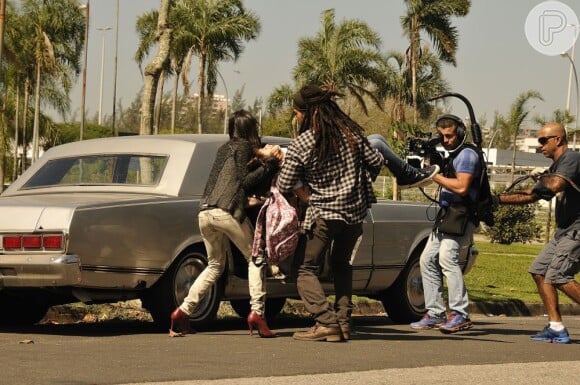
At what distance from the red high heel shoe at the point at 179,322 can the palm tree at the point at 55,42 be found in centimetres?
4584

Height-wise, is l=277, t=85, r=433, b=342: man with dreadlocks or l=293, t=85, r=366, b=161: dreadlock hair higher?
l=293, t=85, r=366, b=161: dreadlock hair

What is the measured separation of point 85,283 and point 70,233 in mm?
392

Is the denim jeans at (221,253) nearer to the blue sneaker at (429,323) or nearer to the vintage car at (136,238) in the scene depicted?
the vintage car at (136,238)

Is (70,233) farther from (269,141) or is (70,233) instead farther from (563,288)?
(563,288)

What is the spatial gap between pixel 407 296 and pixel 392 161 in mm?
2638

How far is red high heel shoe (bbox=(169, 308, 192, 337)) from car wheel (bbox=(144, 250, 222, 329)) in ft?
1.33

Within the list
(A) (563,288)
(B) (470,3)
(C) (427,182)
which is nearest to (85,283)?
(C) (427,182)

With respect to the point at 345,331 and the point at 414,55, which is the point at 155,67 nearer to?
the point at 345,331

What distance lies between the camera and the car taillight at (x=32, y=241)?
9219 millimetres

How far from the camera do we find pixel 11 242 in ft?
30.5

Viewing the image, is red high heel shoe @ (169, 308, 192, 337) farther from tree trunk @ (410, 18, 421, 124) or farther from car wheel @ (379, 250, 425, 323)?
tree trunk @ (410, 18, 421, 124)

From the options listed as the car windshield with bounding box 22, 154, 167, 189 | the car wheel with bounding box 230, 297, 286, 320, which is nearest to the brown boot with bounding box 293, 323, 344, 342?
the car windshield with bounding box 22, 154, 167, 189

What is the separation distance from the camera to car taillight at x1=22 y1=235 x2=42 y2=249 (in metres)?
9.22

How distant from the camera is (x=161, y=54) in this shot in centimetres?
1856
